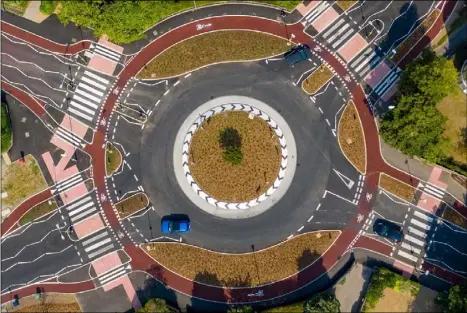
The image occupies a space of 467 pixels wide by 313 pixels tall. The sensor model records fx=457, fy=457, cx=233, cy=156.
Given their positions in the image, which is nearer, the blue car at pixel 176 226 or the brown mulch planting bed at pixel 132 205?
the blue car at pixel 176 226

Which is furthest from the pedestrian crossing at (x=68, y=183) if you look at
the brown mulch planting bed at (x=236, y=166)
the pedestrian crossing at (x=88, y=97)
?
the brown mulch planting bed at (x=236, y=166)

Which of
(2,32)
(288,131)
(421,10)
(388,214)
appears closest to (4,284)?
(2,32)

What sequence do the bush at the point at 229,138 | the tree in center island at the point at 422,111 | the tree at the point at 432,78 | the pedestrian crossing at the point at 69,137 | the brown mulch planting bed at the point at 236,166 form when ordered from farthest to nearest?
the pedestrian crossing at the point at 69,137 → the brown mulch planting bed at the point at 236,166 → the bush at the point at 229,138 → the tree in center island at the point at 422,111 → the tree at the point at 432,78

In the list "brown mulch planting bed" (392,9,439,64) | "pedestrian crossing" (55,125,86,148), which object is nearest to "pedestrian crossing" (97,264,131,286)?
"pedestrian crossing" (55,125,86,148)

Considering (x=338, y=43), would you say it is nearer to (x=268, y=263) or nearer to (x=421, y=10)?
(x=421, y=10)

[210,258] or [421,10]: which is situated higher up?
[421,10]

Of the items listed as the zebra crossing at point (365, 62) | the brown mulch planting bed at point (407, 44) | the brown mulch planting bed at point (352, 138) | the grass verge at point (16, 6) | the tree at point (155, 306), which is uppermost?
the brown mulch planting bed at point (407, 44)

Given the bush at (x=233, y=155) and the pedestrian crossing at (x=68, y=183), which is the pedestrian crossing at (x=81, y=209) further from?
the bush at (x=233, y=155)
